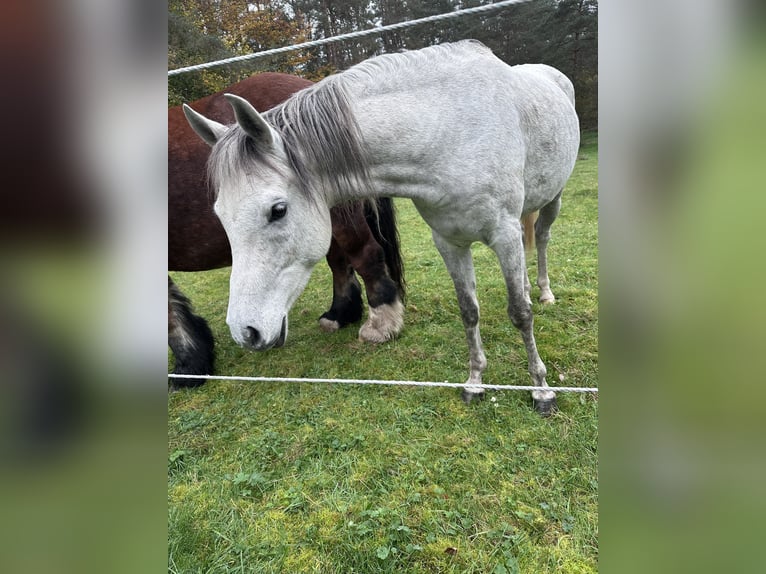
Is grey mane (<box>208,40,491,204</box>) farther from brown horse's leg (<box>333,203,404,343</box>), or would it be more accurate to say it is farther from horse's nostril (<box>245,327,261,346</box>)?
brown horse's leg (<box>333,203,404,343</box>)

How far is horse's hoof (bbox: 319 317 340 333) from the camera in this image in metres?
3.75

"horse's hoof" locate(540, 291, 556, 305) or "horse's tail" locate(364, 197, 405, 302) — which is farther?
"horse's hoof" locate(540, 291, 556, 305)

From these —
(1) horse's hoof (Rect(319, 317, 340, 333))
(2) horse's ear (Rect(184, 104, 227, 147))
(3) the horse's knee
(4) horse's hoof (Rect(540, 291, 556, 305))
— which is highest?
(2) horse's ear (Rect(184, 104, 227, 147))

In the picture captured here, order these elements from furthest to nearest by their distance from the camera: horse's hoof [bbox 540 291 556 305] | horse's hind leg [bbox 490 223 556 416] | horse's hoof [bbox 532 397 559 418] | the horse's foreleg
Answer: horse's hoof [bbox 540 291 556 305]
the horse's foreleg
horse's hoof [bbox 532 397 559 418]
horse's hind leg [bbox 490 223 556 416]

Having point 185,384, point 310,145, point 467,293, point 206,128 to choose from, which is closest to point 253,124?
point 310,145

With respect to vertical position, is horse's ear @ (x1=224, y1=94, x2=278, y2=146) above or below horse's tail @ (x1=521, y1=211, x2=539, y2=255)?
above

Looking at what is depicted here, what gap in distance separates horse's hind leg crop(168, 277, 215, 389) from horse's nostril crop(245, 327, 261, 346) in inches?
69.2

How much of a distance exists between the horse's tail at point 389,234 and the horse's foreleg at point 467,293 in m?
0.83

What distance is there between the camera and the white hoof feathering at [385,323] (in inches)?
132

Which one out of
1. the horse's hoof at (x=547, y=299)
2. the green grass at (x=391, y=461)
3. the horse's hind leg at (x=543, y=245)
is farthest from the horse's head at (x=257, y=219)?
the horse's hoof at (x=547, y=299)

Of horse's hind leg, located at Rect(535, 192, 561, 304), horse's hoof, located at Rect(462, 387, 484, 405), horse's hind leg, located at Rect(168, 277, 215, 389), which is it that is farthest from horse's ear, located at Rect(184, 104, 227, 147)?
horse's hind leg, located at Rect(535, 192, 561, 304)

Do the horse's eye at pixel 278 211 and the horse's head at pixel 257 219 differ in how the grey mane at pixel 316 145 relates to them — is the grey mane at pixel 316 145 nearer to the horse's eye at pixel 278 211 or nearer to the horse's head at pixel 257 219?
the horse's head at pixel 257 219
